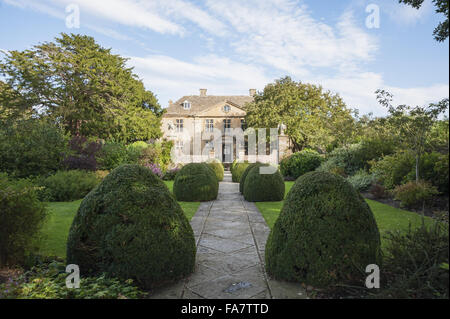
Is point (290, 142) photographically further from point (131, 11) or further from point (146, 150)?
point (131, 11)

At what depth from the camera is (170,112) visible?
42000 mm

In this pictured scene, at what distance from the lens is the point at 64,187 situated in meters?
10.4

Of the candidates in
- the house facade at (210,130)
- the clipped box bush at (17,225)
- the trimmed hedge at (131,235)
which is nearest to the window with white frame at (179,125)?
the house facade at (210,130)

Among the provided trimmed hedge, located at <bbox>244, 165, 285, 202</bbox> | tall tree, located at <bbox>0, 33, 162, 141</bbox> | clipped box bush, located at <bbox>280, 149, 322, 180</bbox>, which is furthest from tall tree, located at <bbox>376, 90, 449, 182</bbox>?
tall tree, located at <bbox>0, 33, 162, 141</bbox>

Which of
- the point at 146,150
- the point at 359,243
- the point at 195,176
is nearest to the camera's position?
the point at 359,243

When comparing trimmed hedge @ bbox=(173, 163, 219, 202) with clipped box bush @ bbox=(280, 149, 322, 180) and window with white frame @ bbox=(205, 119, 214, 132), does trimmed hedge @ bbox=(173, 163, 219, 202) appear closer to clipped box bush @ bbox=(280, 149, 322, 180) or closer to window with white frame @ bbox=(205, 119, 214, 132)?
clipped box bush @ bbox=(280, 149, 322, 180)

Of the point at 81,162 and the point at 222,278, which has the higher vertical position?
the point at 81,162

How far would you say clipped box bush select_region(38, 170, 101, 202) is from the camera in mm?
10297

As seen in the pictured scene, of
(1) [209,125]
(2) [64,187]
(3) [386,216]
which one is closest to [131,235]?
(3) [386,216]

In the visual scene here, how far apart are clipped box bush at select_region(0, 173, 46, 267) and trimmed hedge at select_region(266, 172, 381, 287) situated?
323 cm

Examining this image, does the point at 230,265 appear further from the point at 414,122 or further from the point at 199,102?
the point at 199,102

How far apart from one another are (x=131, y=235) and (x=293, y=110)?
3113 cm

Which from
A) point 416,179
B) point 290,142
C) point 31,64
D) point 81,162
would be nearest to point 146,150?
point 81,162

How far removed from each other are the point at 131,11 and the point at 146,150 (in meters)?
16.3
